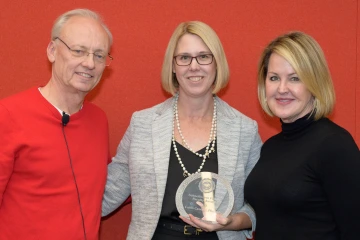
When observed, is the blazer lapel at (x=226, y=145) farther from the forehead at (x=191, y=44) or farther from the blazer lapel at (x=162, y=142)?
the forehead at (x=191, y=44)

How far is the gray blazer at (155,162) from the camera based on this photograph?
228 cm

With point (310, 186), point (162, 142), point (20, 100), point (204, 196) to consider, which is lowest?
point (204, 196)

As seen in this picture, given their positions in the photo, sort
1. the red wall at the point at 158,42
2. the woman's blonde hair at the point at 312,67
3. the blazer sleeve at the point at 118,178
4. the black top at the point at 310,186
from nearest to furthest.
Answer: the black top at the point at 310,186 → the woman's blonde hair at the point at 312,67 → the blazer sleeve at the point at 118,178 → the red wall at the point at 158,42

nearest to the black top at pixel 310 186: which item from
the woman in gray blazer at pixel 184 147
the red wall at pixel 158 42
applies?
the woman in gray blazer at pixel 184 147

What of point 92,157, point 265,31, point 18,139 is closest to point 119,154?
point 92,157

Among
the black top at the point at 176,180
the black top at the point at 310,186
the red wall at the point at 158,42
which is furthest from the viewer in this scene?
the red wall at the point at 158,42

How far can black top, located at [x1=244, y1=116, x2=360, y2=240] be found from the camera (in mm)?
1773

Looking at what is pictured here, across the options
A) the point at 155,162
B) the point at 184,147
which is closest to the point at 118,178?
the point at 155,162

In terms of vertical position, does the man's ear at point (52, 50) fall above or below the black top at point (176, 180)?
→ above

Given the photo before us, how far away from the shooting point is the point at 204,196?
6.93ft

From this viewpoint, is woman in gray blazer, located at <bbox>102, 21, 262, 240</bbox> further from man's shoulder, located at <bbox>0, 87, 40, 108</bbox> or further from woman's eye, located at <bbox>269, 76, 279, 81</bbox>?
man's shoulder, located at <bbox>0, 87, 40, 108</bbox>

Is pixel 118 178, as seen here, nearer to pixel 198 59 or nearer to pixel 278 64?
pixel 198 59

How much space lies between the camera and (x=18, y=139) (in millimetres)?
1917

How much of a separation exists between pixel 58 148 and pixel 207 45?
0.92 meters
